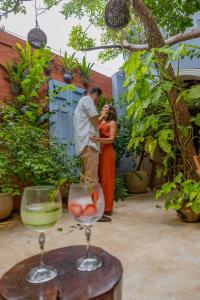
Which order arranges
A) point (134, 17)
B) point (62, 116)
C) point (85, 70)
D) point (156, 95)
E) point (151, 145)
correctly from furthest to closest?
point (85, 70), point (62, 116), point (134, 17), point (151, 145), point (156, 95)

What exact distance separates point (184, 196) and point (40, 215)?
2.14 metres

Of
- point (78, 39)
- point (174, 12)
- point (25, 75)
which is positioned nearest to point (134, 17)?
point (174, 12)

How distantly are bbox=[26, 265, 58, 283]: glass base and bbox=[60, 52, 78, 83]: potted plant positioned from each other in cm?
418

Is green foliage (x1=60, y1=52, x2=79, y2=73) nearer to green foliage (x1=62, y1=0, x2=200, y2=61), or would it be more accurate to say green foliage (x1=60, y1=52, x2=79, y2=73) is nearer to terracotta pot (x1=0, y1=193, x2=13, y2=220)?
green foliage (x1=62, y1=0, x2=200, y2=61)

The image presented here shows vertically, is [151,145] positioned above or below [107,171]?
above

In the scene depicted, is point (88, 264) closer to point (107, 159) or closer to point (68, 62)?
point (107, 159)

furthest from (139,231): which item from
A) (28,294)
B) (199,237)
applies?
(28,294)

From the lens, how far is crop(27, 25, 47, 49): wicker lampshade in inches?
152

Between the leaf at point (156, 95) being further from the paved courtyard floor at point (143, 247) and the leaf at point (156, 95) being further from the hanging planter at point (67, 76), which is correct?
the hanging planter at point (67, 76)

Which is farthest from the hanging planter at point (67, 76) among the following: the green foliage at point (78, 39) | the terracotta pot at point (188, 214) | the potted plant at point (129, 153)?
the terracotta pot at point (188, 214)

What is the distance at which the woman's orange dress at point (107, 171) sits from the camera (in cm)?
308

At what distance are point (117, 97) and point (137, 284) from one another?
4.56 metres

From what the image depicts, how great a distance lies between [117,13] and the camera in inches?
122

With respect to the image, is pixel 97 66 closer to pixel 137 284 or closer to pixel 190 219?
pixel 190 219
